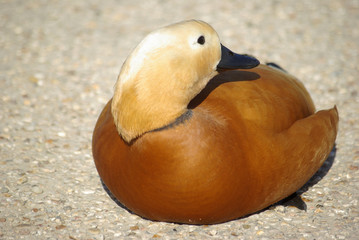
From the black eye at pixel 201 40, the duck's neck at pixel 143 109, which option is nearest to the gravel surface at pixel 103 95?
the duck's neck at pixel 143 109

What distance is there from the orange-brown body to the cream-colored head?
0.29 ft

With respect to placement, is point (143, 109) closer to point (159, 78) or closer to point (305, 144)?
point (159, 78)

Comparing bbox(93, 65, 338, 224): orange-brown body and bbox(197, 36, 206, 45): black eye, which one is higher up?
bbox(197, 36, 206, 45): black eye

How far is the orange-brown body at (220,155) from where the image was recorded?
9.30ft

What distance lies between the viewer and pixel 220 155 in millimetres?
2881

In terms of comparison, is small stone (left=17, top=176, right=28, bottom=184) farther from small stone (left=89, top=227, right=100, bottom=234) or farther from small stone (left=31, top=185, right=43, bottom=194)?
small stone (left=89, top=227, right=100, bottom=234)

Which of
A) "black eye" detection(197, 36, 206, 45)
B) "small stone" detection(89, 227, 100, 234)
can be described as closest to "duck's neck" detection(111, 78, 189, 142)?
"black eye" detection(197, 36, 206, 45)

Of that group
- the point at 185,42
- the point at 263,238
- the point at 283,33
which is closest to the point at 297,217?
the point at 263,238

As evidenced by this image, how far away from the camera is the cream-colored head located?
9.04 ft

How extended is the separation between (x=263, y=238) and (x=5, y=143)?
2.43 meters

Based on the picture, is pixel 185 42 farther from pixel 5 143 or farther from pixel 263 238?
pixel 5 143

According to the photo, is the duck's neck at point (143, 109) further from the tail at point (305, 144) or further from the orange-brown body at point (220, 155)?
the tail at point (305, 144)

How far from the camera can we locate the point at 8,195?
3.62 meters

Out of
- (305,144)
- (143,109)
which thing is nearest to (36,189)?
(143,109)
